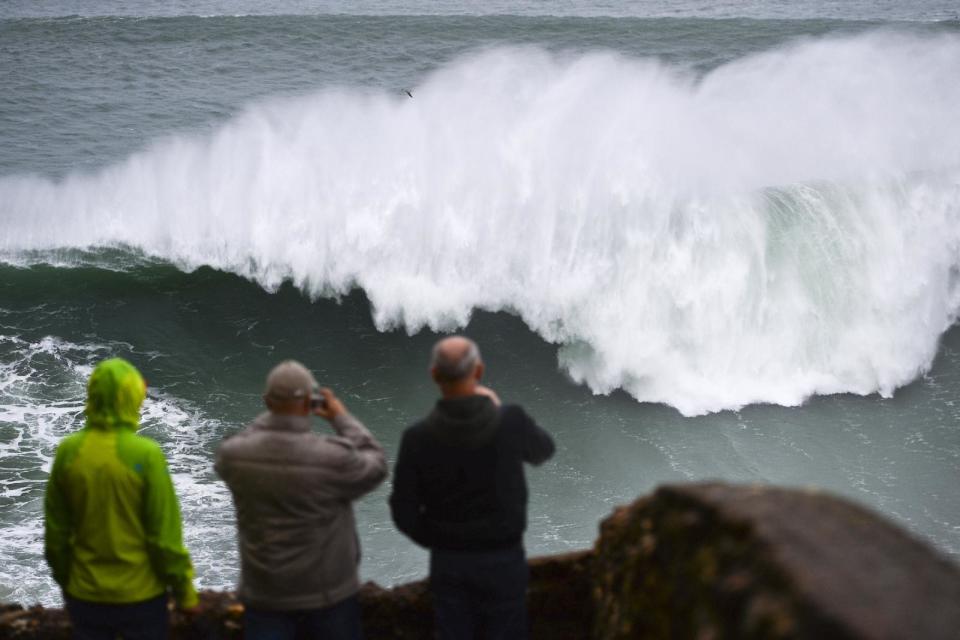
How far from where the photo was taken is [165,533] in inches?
131

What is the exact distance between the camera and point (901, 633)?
152 cm

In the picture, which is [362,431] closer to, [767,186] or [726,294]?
[726,294]

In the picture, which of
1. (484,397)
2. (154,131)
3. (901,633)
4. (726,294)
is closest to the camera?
(901,633)

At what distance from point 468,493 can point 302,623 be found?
67cm

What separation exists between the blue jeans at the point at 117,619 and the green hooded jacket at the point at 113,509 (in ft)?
0.10

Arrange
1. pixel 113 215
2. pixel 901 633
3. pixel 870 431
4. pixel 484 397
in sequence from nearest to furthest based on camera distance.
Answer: pixel 901 633
pixel 484 397
pixel 870 431
pixel 113 215

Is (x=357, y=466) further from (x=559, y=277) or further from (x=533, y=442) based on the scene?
(x=559, y=277)

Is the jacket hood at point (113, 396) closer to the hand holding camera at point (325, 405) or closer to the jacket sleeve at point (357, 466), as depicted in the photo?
the hand holding camera at point (325, 405)

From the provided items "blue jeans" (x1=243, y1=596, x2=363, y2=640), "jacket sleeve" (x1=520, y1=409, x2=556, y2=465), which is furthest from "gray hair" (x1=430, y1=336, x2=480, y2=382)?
"blue jeans" (x1=243, y1=596, x2=363, y2=640)

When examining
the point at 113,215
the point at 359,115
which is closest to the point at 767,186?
the point at 359,115

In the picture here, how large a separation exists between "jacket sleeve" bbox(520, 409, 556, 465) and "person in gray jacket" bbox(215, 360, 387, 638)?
0.46 metres

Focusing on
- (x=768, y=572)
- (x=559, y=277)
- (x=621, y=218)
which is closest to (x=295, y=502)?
(x=768, y=572)

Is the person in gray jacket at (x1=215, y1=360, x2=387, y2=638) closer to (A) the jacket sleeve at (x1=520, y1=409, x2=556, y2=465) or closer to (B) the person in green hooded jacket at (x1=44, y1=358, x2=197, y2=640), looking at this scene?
(B) the person in green hooded jacket at (x1=44, y1=358, x2=197, y2=640)

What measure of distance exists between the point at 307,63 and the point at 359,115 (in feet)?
37.5
